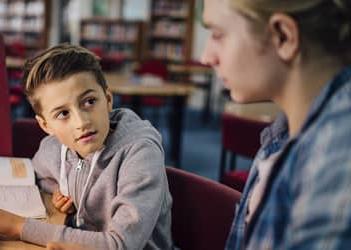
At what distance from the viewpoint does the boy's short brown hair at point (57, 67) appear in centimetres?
115

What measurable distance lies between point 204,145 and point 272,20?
5060 mm

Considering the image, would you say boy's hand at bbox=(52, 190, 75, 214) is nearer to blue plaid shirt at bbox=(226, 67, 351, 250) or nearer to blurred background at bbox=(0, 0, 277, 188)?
blue plaid shirt at bbox=(226, 67, 351, 250)

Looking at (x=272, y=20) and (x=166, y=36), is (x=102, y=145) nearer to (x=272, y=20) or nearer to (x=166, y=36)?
(x=272, y=20)

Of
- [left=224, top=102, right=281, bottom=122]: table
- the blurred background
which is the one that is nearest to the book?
[left=224, top=102, right=281, bottom=122]: table

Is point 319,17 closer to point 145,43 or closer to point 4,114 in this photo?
point 4,114

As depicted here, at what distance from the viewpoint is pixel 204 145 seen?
18.4 ft

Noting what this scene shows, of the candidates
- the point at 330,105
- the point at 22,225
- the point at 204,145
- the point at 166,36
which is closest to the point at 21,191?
the point at 22,225

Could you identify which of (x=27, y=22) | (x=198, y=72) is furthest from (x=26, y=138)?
(x=27, y=22)

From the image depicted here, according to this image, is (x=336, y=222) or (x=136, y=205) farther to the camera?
(x=136, y=205)

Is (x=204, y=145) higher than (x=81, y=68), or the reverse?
(x=81, y=68)

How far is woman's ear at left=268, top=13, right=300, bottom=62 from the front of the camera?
57 centimetres

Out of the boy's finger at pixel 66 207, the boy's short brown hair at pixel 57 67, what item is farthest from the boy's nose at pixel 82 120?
the boy's finger at pixel 66 207

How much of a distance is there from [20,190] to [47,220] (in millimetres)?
159

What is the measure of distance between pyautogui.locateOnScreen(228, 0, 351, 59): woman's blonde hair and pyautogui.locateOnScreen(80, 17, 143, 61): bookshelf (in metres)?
8.65
